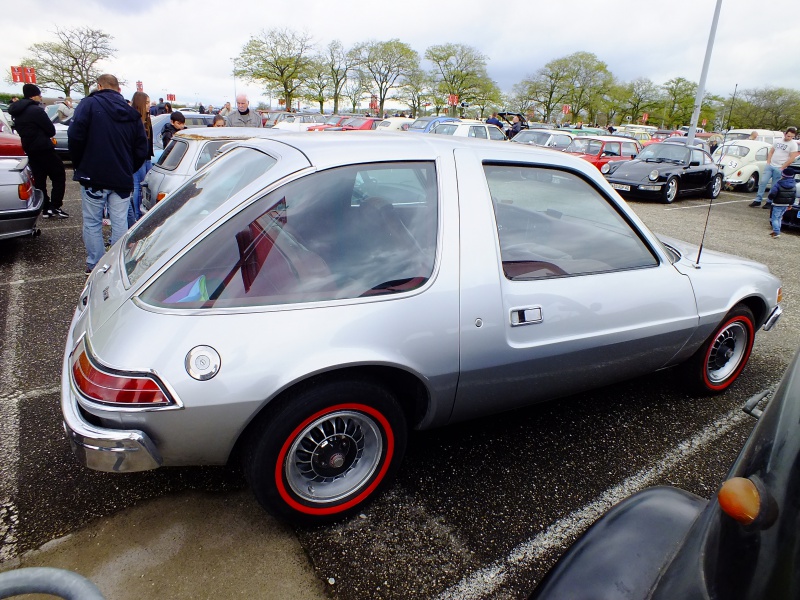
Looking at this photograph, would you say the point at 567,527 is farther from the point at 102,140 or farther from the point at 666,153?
the point at 666,153

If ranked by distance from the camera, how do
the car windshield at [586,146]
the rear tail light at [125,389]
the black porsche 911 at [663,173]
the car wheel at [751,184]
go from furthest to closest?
the car wheel at [751,184], the car windshield at [586,146], the black porsche 911 at [663,173], the rear tail light at [125,389]

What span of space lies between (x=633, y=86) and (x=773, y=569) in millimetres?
68820

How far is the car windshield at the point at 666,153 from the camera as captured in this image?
492 inches

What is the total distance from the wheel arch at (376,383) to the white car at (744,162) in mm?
16110

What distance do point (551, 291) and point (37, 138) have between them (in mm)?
7564

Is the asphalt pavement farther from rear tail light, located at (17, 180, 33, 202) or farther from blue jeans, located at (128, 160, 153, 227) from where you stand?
blue jeans, located at (128, 160, 153, 227)

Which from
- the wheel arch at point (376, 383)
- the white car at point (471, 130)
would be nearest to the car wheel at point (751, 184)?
the white car at point (471, 130)

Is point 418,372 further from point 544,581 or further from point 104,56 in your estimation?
point 104,56

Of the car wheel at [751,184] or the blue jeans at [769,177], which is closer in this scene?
the blue jeans at [769,177]

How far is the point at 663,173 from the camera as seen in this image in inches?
467

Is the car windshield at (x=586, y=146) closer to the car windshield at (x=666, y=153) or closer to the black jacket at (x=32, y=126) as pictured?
the car windshield at (x=666, y=153)

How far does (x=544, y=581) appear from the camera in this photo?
4.16 ft

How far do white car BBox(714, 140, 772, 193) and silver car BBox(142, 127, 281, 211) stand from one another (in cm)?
1466

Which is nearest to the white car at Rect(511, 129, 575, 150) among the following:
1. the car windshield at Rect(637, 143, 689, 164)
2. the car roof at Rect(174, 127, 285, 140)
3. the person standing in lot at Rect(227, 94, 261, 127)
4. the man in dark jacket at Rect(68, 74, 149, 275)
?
the car windshield at Rect(637, 143, 689, 164)
